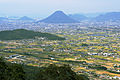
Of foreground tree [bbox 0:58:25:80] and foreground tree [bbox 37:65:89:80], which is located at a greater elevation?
foreground tree [bbox 0:58:25:80]

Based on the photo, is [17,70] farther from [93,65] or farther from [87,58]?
[87,58]

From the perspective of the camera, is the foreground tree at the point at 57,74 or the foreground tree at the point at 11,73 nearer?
the foreground tree at the point at 11,73

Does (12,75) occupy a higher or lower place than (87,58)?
higher

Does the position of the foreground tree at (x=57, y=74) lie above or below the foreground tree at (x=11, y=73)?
below

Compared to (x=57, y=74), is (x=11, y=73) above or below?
above

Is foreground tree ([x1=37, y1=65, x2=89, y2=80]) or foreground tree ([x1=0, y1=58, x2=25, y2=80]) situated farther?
foreground tree ([x1=37, y1=65, x2=89, y2=80])

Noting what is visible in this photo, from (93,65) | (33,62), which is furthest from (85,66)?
(33,62)

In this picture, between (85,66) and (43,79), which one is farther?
(85,66)

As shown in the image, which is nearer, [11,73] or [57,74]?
[11,73]

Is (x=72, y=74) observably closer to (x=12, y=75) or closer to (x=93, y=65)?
(x=12, y=75)

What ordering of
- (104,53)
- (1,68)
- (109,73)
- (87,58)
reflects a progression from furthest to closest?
(104,53) < (87,58) < (109,73) < (1,68)

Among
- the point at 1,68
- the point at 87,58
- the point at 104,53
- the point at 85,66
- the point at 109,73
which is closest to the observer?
the point at 1,68
